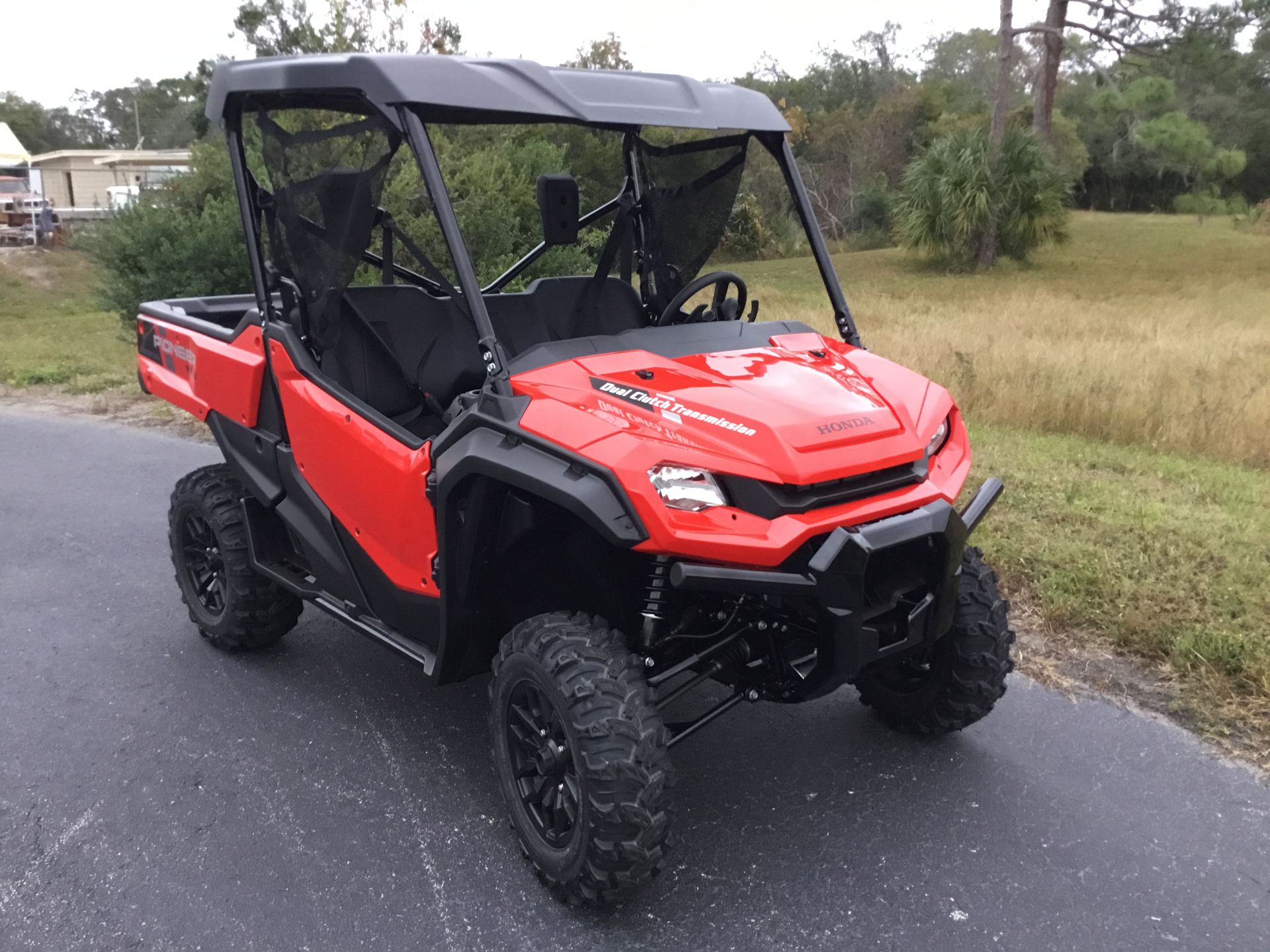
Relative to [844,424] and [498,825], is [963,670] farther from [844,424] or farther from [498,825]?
[498,825]

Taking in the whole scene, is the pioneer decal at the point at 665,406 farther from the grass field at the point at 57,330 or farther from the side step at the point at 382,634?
the grass field at the point at 57,330

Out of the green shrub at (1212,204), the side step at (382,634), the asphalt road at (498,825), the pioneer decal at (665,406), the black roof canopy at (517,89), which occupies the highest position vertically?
the black roof canopy at (517,89)

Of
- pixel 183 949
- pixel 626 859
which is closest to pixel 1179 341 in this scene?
pixel 626 859

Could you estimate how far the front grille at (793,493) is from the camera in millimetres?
2412

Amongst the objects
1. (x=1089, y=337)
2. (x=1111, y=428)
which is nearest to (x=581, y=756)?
(x=1111, y=428)

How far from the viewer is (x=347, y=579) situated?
134 inches

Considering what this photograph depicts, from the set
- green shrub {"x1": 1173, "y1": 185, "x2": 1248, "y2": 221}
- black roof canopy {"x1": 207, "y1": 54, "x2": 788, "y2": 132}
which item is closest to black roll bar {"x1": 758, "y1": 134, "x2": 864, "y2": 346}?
black roof canopy {"x1": 207, "y1": 54, "x2": 788, "y2": 132}

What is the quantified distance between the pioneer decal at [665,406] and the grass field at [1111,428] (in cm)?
207

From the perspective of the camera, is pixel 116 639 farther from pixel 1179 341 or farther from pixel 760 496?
pixel 1179 341

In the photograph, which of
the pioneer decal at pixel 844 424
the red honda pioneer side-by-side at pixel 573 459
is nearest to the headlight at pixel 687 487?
the red honda pioneer side-by-side at pixel 573 459

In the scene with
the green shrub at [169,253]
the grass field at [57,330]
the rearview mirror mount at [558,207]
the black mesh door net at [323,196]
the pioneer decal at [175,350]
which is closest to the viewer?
the black mesh door net at [323,196]

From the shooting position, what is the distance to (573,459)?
8.14 feet

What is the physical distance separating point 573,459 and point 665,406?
0.88 ft

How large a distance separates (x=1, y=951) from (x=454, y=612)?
128cm
